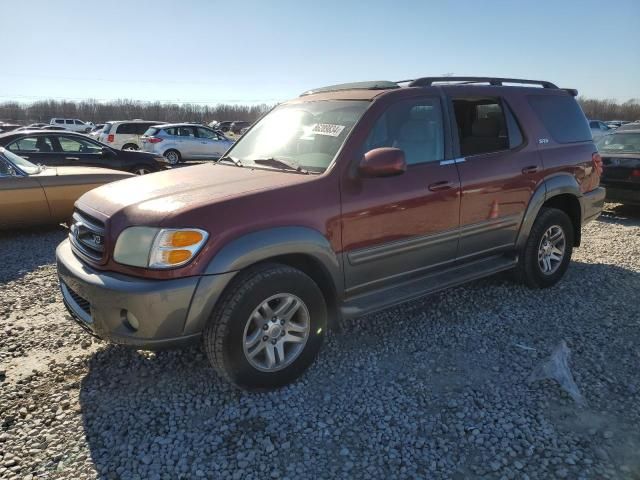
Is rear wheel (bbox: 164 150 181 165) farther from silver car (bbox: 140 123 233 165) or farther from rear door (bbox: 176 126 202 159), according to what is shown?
rear door (bbox: 176 126 202 159)

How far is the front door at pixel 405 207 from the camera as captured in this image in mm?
3340

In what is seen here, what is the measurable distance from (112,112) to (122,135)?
5714 cm

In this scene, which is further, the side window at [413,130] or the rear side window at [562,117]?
the rear side window at [562,117]

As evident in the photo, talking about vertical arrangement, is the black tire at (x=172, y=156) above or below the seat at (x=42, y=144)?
below

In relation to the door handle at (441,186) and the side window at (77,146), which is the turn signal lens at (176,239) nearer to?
the door handle at (441,186)

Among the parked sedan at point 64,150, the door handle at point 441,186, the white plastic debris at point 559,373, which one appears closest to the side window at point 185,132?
the parked sedan at point 64,150

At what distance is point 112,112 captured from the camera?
236 feet

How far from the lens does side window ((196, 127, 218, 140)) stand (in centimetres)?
1934

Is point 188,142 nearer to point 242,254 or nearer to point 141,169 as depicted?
point 141,169

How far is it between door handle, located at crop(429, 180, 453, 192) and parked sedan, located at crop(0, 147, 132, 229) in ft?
18.3

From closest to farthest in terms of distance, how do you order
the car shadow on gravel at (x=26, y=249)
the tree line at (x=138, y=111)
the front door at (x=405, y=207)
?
the front door at (x=405, y=207), the car shadow on gravel at (x=26, y=249), the tree line at (x=138, y=111)

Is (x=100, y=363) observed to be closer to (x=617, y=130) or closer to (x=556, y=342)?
(x=556, y=342)

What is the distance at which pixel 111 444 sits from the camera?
2.65 meters

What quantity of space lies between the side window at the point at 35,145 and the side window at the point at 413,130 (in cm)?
858
